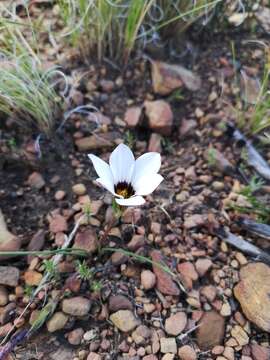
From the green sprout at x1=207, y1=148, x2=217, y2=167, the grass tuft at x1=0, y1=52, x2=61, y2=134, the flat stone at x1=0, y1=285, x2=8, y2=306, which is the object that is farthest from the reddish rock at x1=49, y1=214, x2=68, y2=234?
the green sprout at x1=207, y1=148, x2=217, y2=167

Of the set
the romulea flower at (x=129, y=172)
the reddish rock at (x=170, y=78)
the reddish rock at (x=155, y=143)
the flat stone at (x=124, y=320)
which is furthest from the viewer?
the reddish rock at (x=170, y=78)

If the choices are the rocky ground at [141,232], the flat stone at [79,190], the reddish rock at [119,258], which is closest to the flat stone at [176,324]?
the rocky ground at [141,232]

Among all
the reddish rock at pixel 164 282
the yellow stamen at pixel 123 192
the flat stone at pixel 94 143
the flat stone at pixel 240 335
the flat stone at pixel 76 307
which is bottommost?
the flat stone at pixel 240 335

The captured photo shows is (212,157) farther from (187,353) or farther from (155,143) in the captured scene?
(187,353)

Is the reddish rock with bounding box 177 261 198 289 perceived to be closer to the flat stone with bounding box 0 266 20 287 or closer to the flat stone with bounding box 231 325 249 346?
the flat stone with bounding box 231 325 249 346

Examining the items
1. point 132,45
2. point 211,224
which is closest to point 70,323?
point 211,224

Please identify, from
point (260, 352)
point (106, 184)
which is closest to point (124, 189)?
point (106, 184)

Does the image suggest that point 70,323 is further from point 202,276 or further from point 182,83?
point 182,83

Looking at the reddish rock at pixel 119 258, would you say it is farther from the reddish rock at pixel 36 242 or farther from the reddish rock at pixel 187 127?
the reddish rock at pixel 187 127
